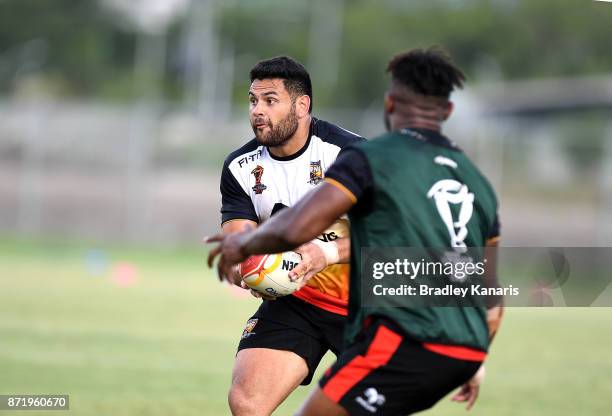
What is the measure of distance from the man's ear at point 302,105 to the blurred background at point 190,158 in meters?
3.39

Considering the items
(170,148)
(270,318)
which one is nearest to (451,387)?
(270,318)

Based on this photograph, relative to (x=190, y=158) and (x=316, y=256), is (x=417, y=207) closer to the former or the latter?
(x=316, y=256)

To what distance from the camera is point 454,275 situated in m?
5.09

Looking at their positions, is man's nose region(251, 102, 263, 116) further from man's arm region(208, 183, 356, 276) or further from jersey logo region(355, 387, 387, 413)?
jersey logo region(355, 387, 387, 413)

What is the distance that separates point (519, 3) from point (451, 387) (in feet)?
236

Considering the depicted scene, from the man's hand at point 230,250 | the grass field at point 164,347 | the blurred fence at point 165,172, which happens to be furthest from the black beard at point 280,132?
the blurred fence at point 165,172

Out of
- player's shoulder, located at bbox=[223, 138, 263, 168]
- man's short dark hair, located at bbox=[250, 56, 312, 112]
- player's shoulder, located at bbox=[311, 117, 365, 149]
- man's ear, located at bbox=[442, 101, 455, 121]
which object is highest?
man's short dark hair, located at bbox=[250, 56, 312, 112]

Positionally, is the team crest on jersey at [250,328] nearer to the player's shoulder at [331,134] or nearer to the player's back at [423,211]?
Result: the player's shoulder at [331,134]

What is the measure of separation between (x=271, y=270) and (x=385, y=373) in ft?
5.82

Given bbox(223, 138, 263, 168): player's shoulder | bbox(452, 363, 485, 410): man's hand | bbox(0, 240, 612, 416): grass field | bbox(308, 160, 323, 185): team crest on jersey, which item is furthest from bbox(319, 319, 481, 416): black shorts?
bbox(0, 240, 612, 416): grass field

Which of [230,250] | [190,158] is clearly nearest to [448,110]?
[230,250]

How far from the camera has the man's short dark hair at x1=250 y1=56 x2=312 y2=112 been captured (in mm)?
7066

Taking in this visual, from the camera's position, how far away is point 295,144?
23.7 ft

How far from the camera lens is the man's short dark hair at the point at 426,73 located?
16.9 ft
